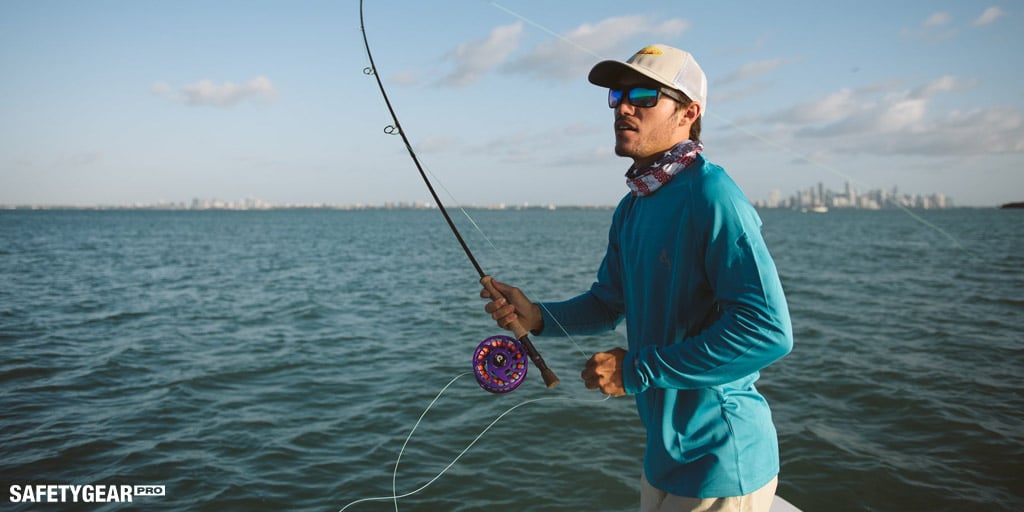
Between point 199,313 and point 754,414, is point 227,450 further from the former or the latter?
point 199,313

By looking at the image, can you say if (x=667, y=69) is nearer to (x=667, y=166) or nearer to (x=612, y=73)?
(x=612, y=73)

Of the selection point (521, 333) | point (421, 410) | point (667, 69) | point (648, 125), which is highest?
point (667, 69)

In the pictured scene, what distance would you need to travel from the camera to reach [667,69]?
6.57 ft

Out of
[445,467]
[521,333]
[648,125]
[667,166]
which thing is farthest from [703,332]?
[445,467]

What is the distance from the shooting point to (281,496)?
616cm

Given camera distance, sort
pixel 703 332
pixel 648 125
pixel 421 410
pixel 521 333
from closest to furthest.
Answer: pixel 703 332, pixel 648 125, pixel 521 333, pixel 421 410

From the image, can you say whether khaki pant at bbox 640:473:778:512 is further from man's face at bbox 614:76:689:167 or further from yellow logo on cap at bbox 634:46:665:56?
yellow logo on cap at bbox 634:46:665:56

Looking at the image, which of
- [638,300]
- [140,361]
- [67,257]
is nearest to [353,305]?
[140,361]

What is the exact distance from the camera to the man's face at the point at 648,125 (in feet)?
6.73

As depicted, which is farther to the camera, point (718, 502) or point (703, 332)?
point (718, 502)

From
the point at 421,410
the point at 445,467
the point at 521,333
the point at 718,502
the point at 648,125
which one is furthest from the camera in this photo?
the point at 421,410

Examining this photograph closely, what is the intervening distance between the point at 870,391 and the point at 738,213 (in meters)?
8.95

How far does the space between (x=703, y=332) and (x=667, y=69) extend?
0.79 metres

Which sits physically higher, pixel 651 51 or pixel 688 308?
pixel 651 51
